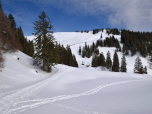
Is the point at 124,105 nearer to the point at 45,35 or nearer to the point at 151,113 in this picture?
the point at 151,113

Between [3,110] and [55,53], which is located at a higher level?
[55,53]

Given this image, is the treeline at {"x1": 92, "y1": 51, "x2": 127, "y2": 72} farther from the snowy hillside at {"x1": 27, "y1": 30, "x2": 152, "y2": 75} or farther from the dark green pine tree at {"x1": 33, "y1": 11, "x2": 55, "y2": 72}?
the dark green pine tree at {"x1": 33, "y1": 11, "x2": 55, "y2": 72}

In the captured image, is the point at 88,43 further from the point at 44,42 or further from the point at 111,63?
the point at 44,42

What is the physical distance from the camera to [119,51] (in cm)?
8900

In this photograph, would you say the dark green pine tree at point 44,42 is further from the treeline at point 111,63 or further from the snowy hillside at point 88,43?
the snowy hillside at point 88,43

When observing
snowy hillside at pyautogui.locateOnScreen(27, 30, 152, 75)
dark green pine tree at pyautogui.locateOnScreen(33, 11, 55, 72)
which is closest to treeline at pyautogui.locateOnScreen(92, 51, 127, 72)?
snowy hillside at pyautogui.locateOnScreen(27, 30, 152, 75)

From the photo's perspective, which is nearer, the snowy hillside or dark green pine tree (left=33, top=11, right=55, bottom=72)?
dark green pine tree (left=33, top=11, right=55, bottom=72)

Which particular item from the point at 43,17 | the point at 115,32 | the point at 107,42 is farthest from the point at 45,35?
the point at 115,32

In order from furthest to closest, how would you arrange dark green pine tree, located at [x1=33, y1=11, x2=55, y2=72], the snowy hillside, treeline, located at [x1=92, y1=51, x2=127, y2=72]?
the snowy hillside < treeline, located at [x1=92, y1=51, x2=127, y2=72] < dark green pine tree, located at [x1=33, y1=11, x2=55, y2=72]

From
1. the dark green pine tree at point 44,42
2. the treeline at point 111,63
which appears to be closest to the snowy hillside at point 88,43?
the treeline at point 111,63

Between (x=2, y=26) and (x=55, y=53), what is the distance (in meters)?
11.6

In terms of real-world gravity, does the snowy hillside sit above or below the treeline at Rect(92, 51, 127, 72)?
above

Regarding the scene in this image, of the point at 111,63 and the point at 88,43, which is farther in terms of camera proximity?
the point at 88,43

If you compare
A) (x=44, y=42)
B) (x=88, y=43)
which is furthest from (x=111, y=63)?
(x=88, y=43)
